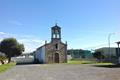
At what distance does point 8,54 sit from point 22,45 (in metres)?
5.67

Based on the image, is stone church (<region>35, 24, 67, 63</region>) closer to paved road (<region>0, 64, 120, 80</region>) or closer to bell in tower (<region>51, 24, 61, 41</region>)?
bell in tower (<region>51, 24, 61, 41</region>)

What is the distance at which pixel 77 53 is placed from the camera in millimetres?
131875

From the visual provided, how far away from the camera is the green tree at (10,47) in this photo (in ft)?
264

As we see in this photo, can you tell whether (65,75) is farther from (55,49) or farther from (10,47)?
(10,47)

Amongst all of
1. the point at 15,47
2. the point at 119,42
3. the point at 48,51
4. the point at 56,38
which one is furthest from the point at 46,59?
the point at 119,42

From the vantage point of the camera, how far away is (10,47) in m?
80.2

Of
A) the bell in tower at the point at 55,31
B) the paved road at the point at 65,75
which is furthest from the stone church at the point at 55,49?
the paved road at the point at 65,75

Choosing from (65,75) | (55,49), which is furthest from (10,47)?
(65,75)

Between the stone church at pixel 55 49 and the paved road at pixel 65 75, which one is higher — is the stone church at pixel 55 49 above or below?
above

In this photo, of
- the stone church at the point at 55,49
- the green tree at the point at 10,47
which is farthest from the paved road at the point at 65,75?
the green tree at the point at 10,47

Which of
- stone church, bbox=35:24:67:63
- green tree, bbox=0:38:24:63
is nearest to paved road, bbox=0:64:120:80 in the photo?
stone church, bbox=35:24:67:63

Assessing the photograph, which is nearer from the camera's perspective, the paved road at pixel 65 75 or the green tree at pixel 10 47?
the paved road at pixel 65 75

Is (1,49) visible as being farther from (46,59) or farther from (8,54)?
(46,59)

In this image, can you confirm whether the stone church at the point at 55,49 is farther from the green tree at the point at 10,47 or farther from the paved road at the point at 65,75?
A: the paved road at the point at 65,75
